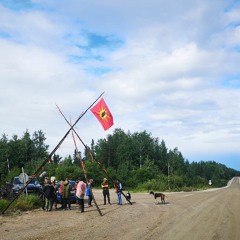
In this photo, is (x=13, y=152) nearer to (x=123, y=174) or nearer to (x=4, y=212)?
(x=123, y=174)

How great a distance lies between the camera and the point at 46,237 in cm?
1185

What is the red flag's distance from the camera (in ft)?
65.2

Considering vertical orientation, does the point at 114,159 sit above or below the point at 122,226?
above

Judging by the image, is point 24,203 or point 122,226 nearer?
point 122,226

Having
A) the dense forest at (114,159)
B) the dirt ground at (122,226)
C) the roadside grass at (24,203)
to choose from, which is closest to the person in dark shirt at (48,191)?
the roadside grass at (24,203)

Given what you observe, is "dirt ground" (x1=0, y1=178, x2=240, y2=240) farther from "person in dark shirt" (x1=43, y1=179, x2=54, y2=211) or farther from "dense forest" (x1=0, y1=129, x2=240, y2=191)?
"dense forest" (x1=0, y1=129, x2=240, y2=191)

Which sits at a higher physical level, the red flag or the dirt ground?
the red flag

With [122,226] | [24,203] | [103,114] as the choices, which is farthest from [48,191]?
[122,226]

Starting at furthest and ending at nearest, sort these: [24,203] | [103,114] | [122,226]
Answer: [24,203]
[103,114]
[122,226]

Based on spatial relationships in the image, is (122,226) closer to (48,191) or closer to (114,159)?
(48,191)

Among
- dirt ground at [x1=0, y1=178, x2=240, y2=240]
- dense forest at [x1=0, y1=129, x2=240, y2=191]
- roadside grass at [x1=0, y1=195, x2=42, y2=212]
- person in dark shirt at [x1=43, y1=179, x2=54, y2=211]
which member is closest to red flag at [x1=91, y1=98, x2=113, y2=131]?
person in dark shirt at [x1=43, y1=179, x2=54, y2=211]

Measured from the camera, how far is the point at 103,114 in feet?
65.8

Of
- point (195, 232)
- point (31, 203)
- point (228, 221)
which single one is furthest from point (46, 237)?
point (31, 203)

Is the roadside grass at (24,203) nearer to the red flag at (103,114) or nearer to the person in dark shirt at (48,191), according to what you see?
the person in dark shirt at (48,191)
